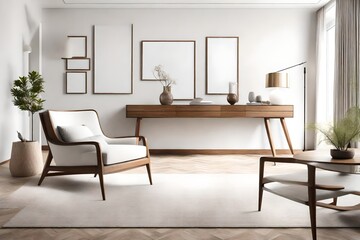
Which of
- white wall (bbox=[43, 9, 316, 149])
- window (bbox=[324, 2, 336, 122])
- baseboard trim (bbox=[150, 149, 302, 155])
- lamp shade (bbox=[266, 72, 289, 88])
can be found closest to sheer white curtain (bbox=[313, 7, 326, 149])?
window (bbox=[324, 2, 336, 122])

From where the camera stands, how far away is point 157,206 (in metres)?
2.73

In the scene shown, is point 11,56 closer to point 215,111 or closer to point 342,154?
point 215,111

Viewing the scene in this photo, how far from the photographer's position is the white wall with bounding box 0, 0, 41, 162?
469 cm

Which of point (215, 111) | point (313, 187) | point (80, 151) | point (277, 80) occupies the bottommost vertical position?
point (313, 187)

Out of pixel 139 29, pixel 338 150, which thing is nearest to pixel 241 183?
pixel 338 150

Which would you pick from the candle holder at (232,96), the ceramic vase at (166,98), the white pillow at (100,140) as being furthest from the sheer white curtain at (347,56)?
the white pillow at (100,140)

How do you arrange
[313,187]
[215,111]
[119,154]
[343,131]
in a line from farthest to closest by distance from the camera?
[215,111], [119,154], [343,131], [313,187]

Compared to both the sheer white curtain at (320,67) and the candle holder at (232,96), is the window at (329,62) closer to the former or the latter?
the sheer white curtain at (320,67)

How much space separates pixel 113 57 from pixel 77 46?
0.62 metres

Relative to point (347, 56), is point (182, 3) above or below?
above

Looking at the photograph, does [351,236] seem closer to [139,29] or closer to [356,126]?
[356,126]

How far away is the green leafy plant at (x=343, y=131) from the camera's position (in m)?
2.44

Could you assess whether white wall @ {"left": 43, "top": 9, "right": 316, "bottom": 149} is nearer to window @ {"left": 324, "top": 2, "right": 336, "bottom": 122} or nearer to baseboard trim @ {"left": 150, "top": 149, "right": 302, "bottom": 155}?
baseboard trim @ {"left": 150, "top": 149, "right": 302, "bottom": 155}

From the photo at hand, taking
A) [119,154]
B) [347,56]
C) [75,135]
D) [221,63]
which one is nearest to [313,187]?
[119,154]
